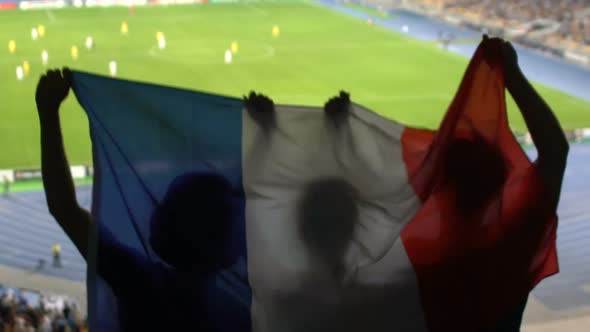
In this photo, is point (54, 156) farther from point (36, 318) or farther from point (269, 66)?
point (269, 66)

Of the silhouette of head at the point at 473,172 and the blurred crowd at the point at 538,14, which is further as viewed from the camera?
the blurred crowd at the point at 538,14

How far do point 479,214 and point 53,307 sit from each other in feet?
19.8

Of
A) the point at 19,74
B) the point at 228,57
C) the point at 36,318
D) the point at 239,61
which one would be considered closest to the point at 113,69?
the point at 19,74

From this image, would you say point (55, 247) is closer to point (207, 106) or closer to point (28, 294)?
point (28, 294)

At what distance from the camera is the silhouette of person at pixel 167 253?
1.97 metres

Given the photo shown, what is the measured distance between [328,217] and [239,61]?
1952 cm

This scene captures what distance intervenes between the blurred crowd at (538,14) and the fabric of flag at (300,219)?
24.4 meters

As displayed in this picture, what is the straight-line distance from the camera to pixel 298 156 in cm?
215

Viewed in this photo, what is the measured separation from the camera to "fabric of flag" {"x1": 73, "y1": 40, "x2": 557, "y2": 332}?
1.97 metres

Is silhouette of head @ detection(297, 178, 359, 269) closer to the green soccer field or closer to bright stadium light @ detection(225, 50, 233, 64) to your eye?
the green soccer field

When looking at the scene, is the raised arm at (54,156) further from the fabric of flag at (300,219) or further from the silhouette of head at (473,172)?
the silhouette of head at (473,172)

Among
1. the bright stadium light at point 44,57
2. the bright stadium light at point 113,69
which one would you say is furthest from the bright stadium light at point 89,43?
the bright stadium light at point 113,69

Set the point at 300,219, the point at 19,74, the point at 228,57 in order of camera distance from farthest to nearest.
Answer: the point at 228,57
the point at 19,74
the point at 300,219

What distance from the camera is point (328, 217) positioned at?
2.01 metres
